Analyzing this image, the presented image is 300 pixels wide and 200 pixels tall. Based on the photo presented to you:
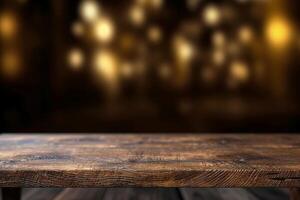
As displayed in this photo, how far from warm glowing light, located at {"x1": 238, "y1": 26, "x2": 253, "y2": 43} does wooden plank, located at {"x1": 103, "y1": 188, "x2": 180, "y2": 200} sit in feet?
2.55

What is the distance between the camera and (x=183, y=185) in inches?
29.0

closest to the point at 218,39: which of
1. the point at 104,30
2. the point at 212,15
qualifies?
the point at 212,15

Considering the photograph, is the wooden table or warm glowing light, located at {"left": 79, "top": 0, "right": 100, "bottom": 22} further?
warm glowing light, located at {"left": 79, "top": 0, "right": 100, "bottom": 22}

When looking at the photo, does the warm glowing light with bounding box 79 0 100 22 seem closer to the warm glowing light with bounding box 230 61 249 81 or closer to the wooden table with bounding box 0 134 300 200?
the warm glowing light with bounding box 230 61 249 81

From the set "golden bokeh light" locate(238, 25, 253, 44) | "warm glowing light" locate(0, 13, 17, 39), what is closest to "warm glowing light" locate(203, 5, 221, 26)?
"golden bokeh light" locate(238, 25, 253, 44)

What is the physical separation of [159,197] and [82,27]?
0.86 metres

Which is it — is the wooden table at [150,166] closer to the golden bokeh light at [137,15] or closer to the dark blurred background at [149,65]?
the dark blurred background at [149,65]

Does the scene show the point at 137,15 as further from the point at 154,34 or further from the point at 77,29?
the point at 77,29

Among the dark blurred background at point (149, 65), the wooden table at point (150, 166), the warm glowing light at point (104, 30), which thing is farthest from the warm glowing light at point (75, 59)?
the wooden table at point (150, 166)

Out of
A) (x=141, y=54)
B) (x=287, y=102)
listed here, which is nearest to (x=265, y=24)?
(x=287, y=102)

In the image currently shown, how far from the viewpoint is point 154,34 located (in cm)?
161

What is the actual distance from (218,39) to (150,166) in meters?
1.01

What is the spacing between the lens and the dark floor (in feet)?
4.39

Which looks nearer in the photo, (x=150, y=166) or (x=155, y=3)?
(x=150, y=166)
